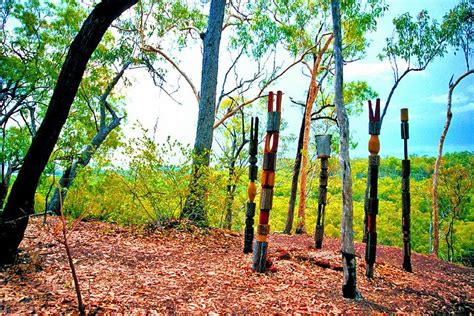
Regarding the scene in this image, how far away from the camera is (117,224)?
7.18 metres

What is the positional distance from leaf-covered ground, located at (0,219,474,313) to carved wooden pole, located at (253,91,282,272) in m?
0.25

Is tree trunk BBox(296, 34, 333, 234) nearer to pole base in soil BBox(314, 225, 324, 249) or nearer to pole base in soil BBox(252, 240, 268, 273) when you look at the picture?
pole base in soil BBox(314, 225, 324, 249)

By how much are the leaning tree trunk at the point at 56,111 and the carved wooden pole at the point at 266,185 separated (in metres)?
2.10

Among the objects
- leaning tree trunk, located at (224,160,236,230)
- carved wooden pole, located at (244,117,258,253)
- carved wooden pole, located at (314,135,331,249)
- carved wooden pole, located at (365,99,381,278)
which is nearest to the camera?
carved wooden pole, located at (365,99,381,278)

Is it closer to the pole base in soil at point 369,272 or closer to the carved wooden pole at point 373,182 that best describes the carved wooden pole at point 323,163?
the carved wooden pole at point 373,182

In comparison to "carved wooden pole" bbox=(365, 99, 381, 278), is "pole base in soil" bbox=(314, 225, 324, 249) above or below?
below


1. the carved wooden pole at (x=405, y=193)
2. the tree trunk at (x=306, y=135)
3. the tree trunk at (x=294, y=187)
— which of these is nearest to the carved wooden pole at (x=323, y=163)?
Answer: the carved wooden pole at (x=405, y=193)

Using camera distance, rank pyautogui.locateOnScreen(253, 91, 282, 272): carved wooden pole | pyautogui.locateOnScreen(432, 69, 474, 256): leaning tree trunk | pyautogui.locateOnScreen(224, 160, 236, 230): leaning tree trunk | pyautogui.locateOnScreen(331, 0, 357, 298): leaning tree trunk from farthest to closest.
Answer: pyautogui.locateOnScreen(432, 69, 474, 256): leaning tree trunk, pyautogui.locateOnScreen(224, 160, 236, 230): leaning tree trunk, pyautogui.locateOnScreen(253, 91, 282, 272): carved wooden pole, pyautogui.locateOnScreen(331, 0, 357, 298): leaning tree trunk

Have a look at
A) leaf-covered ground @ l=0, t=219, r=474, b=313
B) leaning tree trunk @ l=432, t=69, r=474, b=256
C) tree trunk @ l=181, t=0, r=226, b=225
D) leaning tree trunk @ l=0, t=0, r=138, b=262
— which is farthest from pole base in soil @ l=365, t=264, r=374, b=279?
leaning tree trunk @ l=432, t=69, r=474, b=256

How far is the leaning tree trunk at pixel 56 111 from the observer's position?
11.8 feet

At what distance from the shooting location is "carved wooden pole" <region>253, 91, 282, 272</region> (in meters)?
4.52

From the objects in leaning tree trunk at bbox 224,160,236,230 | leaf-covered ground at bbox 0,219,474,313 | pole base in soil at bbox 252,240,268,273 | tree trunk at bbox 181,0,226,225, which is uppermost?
tree trunk at bbox 181,0,226,225

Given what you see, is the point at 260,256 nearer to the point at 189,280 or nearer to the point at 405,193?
the point at 189,280

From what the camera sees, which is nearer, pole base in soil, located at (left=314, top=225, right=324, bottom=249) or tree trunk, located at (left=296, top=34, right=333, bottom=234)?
pole base in soil, located at (left=314, top=225, right=324, bottom=249)
